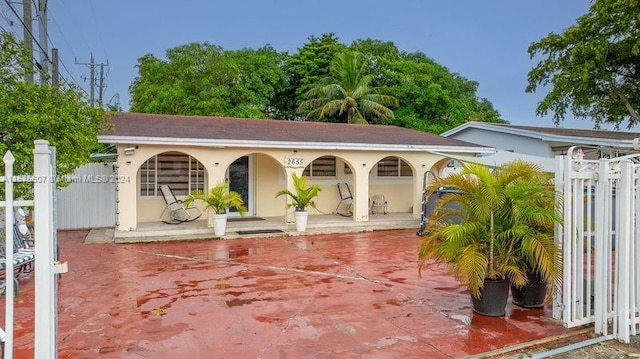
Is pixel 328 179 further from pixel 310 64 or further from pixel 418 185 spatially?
pixel 310 64

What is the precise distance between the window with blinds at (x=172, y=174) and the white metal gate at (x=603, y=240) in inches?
420

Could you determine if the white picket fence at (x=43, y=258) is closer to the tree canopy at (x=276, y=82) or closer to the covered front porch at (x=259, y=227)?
the covered front porch at (x=259, y=227)

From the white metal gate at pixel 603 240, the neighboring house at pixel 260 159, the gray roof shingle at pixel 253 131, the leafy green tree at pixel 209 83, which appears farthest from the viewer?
the leafy green tree at pixel 209 83

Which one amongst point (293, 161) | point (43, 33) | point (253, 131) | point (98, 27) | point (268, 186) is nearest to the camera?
point (293, 161)

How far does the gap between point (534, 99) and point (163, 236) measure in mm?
16085

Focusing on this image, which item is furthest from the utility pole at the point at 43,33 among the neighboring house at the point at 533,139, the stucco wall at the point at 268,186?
the neighboring house at the point at 533,139

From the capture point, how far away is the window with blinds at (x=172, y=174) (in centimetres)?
1281

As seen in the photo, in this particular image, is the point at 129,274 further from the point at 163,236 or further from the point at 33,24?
the point at 33,24

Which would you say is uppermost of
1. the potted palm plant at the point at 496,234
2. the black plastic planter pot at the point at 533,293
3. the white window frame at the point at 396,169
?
the white window frame at the point at 396,169

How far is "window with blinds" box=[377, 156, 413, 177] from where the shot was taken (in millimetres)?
15797

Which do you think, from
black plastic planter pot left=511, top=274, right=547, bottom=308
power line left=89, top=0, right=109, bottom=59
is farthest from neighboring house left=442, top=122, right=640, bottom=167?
power line left=89, top=0, right=109, bottom=59

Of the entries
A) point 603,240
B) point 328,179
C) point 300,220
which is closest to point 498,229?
point 603,240

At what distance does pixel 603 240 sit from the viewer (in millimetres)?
4738

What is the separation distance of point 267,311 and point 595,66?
52.2 ft
